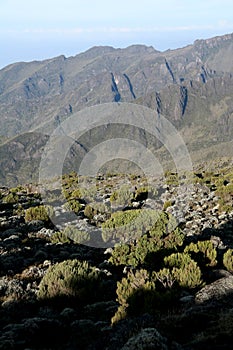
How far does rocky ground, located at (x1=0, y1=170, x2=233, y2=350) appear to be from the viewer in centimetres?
993

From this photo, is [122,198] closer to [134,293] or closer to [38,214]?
[38,214]

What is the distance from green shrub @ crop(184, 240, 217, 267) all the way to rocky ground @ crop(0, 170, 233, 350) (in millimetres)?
366

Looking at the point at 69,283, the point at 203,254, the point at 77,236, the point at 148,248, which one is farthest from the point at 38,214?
the point at 69,283

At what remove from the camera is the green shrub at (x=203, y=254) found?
17.9 m

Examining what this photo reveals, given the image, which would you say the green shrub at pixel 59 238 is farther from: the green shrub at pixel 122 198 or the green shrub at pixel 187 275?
the green shrub at pixel 122 198

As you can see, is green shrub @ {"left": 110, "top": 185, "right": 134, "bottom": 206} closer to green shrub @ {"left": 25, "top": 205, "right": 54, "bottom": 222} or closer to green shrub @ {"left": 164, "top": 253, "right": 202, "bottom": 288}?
green shrub @ {"left": 25, "top": 205, "right": 54, "bottom": 222}

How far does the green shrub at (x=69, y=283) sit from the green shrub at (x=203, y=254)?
15.9 feet

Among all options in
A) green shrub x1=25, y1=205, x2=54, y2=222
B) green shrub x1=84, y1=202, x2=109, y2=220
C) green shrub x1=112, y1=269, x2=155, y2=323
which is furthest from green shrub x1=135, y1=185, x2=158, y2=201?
green shrub x1=112, y1=269, x2=155, y2=323

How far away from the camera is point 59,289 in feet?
48.8

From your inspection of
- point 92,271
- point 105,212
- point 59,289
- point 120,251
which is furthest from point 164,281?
point 105,212

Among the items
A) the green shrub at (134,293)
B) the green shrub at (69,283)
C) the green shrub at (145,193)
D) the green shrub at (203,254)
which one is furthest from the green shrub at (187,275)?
the green shrub at (145,193)

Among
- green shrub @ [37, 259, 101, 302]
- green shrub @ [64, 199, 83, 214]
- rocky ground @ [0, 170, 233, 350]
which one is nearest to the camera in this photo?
rocky ground @ [0, 170, 233, 350]

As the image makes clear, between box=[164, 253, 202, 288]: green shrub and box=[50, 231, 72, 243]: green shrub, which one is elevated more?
box=[164, 253, 202, 288]: green shrub

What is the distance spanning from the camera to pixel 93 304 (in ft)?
47.4
